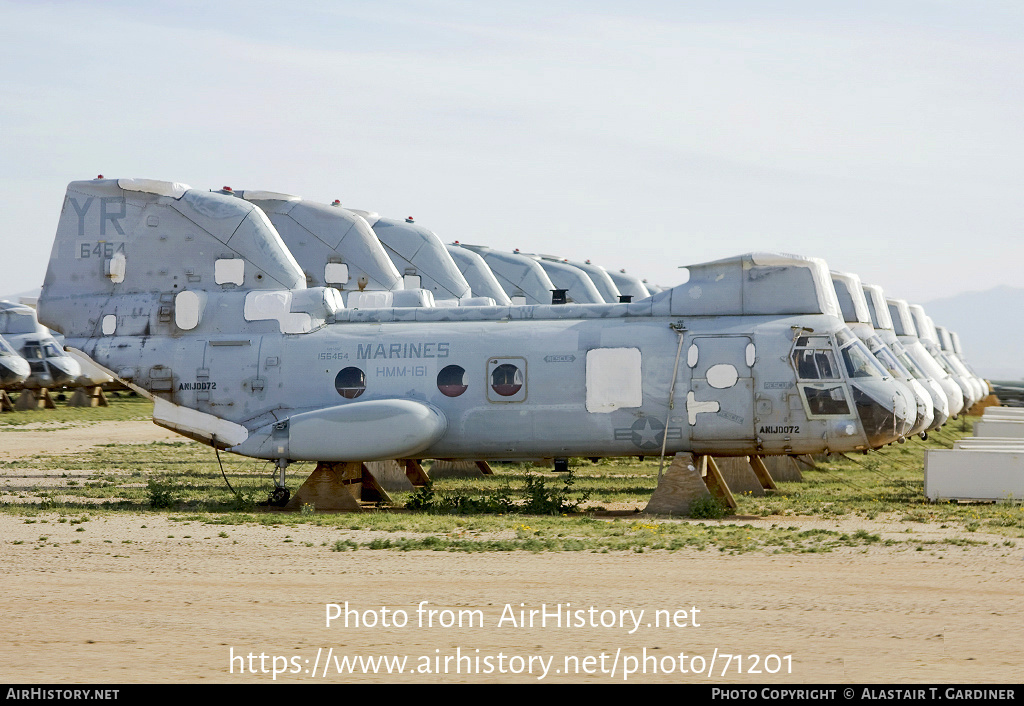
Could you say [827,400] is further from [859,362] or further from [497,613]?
[497,613]

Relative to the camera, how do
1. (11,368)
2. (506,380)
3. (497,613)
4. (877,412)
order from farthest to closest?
(11,368) → (506,380) → (877,412) → (497,613)

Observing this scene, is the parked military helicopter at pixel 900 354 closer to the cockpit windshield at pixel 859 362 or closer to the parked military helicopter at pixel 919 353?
the parked military helicopter at pixel 919 353

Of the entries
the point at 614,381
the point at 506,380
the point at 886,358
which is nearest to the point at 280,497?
the point at 506,380

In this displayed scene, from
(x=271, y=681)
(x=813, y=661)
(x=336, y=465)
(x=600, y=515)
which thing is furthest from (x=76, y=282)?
(x=813, y=661)

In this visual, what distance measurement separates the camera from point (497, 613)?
10.2 m

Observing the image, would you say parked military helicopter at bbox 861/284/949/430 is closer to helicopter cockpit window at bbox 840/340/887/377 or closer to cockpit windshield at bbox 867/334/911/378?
cockpit windshield at bbox 867/334/911/378

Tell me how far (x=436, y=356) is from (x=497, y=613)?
800cm

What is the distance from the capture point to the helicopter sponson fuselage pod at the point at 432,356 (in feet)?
55.2

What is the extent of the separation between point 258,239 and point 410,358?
3584 mm

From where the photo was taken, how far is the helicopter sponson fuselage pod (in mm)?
16812

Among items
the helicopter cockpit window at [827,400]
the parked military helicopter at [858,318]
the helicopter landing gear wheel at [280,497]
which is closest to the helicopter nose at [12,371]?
the helicopter landing gear wheel at [280,497]

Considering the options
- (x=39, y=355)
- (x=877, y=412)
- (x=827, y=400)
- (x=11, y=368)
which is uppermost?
(x=39, y=355)

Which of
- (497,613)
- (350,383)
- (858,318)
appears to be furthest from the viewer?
(858,318)

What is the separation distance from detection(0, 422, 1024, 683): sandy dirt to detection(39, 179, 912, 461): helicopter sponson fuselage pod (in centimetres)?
319
